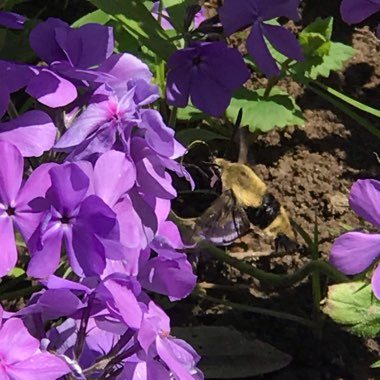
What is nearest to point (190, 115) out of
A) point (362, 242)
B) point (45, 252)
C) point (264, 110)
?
point (264, 110)

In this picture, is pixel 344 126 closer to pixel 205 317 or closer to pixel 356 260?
pixel 205 317

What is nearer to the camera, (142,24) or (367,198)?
(367,198)

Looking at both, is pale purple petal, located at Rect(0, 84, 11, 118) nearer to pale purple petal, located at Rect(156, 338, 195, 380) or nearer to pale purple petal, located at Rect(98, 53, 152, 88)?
pale purple petal, located at Rect(98, 53, 152, 88)

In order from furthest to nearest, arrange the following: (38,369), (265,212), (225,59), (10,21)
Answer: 1. (265,212)
2. (225,59)
3. (10,21)
4. (38,369)

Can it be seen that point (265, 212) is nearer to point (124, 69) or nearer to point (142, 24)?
point (142, 24)

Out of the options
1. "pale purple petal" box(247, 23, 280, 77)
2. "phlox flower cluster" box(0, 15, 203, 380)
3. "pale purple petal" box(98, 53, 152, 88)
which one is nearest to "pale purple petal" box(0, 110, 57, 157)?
"phlox flower cluster" box(0, 15, 203, 380)

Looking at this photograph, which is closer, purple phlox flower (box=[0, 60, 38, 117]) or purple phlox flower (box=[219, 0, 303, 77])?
purple phlox flower (box=[0, 60, 38, 117])
